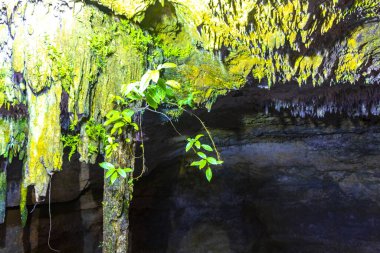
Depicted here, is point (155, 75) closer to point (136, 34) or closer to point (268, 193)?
point (136, 34)

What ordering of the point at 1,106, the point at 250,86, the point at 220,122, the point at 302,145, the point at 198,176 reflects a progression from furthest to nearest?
the point at 198,176 → the point at 302,145 → the point at 220,122 → the point at 250,86 → the point at 1,106

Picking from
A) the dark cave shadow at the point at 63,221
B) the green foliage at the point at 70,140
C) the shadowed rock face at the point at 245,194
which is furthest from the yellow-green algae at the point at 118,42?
the dark cave shadow at the point at 63,221

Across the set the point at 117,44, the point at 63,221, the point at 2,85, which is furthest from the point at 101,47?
the point at 63,221

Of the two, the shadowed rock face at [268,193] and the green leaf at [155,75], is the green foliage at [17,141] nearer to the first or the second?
the shadowed rock face at [268,193]

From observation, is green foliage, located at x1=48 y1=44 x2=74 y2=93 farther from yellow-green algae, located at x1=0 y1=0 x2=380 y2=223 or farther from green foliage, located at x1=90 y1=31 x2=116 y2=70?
green foliage, located at x1=90 y1=31 x2=116 y2=70

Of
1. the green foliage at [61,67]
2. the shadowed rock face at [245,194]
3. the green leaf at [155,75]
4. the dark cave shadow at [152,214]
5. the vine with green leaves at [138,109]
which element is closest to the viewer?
the green leaf at [155,75]

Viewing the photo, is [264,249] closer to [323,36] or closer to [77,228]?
[77,228]

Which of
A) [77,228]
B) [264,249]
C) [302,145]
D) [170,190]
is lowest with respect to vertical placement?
[264,249]

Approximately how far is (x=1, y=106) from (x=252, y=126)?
3.44m

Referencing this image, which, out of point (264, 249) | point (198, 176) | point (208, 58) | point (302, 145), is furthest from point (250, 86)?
point (264, 249)

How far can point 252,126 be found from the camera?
5.28m

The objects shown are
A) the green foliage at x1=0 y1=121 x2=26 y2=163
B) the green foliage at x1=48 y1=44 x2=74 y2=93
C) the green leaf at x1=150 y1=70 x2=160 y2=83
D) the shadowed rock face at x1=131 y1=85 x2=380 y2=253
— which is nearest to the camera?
the green leaf at x1=150 y1=70 x2=160 y2=83

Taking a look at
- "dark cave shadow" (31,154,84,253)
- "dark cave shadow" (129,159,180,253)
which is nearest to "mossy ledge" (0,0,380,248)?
"dark cave shadow" (31,154,84,253)

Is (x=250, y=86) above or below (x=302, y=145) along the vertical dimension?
above
